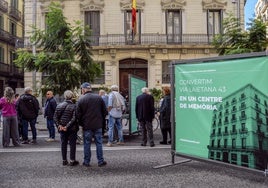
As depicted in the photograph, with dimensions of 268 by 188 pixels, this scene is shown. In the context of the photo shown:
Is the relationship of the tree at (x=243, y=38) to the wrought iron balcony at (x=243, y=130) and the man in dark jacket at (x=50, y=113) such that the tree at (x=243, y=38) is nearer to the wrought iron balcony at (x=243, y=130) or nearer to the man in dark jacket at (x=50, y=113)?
the man in dark jacket at (x=50, y=113)

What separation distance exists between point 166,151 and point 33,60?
7953 mm

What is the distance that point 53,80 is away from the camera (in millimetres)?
15398

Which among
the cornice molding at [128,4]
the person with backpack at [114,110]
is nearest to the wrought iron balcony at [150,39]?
the cornice molding at [128,4]

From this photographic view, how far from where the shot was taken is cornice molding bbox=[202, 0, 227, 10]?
30359mm

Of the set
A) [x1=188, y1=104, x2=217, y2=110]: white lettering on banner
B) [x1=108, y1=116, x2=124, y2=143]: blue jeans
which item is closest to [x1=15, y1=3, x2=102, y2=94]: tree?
[x1=108, y1=116, x2=124, y2=143]: blue jeans

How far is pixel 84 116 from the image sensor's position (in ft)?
26.7

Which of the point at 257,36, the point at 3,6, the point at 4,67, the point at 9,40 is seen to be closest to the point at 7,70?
the point at 4,67

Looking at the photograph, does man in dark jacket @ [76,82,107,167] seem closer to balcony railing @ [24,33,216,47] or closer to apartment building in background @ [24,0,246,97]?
apartment building in background @ [24,0,246,97]

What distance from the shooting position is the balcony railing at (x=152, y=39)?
29.6 metres

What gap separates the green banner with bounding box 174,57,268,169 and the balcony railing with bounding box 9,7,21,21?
38.8 metres

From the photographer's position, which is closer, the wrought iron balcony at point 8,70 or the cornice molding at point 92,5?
the cornice molding at point 92,5

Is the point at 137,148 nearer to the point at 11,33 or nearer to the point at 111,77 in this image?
the point at 111,77

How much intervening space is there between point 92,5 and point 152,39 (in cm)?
589

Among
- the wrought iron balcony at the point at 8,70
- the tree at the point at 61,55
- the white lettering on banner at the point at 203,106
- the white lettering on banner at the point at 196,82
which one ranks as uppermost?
the wrought iron balcony at the point at 8,70
